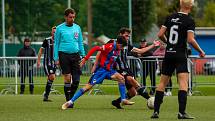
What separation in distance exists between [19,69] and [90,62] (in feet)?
7.63

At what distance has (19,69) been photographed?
2705 centimetres

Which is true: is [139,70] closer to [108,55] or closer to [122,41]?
[108,55]

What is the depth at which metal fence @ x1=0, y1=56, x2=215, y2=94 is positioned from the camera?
26141 mm

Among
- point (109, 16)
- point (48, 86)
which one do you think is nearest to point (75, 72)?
point (48, 86)

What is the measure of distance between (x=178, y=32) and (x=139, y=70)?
1204 centimetres

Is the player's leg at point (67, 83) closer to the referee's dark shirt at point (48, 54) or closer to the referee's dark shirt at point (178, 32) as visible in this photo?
the referee's dark shirt at point (48, 54)

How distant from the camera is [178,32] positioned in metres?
14.2

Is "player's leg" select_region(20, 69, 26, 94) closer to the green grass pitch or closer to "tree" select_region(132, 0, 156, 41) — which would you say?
the green grass pitch

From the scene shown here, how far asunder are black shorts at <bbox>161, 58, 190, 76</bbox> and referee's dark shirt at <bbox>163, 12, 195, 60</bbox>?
3.2 inches

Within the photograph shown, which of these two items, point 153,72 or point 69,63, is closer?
point 69,63

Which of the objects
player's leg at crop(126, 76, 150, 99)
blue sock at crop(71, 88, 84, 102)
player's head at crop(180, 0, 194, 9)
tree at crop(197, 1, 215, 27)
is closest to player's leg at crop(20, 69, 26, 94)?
player's leg at crop(126, 76, 150, 99)

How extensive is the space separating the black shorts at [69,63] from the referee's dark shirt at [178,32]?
4.49 meters

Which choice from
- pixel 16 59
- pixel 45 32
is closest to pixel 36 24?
pixel 45 32

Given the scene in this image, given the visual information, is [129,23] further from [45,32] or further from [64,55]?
[64,55]
